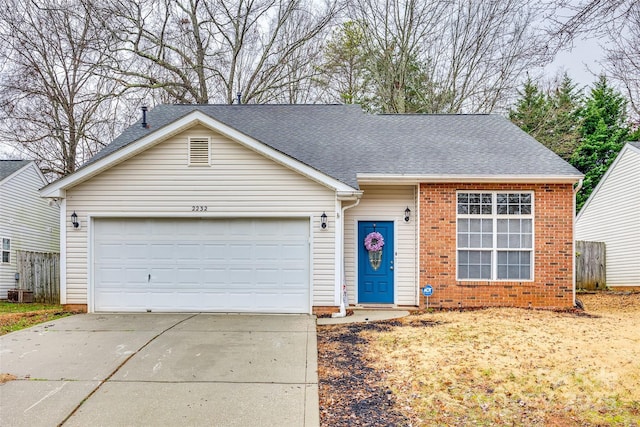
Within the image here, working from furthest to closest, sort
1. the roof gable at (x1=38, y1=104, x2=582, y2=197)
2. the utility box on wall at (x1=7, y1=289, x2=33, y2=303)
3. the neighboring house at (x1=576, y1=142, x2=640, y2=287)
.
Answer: the neighboring house at (x1=576, y1=142, x2=640, y2=287) < the utility box on wall at (x1=7, y1=289, x2=33, y2=303) < the roof gable at (x1=38, y1=104, x2=582, y2=197)

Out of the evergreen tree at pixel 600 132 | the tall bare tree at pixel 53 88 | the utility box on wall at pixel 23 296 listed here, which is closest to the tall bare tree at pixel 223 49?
the tall bare tree at pixel 53 88

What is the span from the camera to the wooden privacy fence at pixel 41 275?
570 inches

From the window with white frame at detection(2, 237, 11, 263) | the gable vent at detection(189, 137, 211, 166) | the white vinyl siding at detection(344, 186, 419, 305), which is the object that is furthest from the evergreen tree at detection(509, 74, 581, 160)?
the window with white frame at detection(2, 237, 11, 263)

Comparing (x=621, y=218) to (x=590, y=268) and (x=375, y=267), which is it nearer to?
(x=590, y=268)

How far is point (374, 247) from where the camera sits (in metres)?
10.4

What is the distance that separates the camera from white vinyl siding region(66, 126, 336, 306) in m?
9.42

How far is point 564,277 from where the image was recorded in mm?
10070

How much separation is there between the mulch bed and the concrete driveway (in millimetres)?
164

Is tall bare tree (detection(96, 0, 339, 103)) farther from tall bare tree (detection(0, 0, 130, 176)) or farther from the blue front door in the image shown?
the blue front door

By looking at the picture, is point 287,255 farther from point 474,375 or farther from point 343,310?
point 474,375

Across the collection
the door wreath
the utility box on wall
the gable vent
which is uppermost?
the gable vent

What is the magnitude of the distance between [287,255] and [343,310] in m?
1.65

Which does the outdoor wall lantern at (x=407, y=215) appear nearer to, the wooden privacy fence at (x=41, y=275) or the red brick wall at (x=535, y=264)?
the red brick wall at (x=535, y=264)

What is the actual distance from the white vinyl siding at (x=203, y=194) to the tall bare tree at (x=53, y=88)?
10206 millimetres
